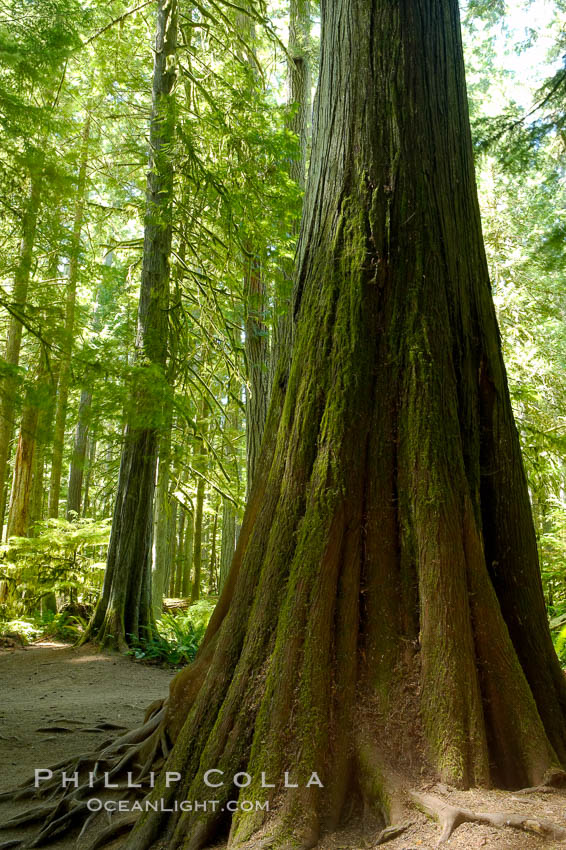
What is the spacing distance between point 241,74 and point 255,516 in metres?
8.43

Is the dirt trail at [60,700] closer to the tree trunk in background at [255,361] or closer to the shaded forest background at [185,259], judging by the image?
the shaded forest background at [185,259]

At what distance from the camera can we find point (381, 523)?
9.98 ft

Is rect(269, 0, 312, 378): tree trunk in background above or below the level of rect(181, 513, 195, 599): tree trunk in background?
above

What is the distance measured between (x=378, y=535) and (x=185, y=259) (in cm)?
1040

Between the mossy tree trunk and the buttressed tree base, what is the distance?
11mm

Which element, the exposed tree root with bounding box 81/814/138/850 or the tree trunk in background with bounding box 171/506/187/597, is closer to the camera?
the exposed tree root with bounding box 81/814/138/850

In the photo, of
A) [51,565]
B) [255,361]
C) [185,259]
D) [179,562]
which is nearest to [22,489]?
[51,565]

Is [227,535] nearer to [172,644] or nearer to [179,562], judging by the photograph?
[172,644]

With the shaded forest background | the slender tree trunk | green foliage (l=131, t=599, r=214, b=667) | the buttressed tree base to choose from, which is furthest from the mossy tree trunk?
the slender tree trunk

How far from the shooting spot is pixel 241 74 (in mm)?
9523

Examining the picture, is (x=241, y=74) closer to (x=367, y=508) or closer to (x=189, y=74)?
(x=189, y=74)

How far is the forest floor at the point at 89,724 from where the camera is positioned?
→ 227cm

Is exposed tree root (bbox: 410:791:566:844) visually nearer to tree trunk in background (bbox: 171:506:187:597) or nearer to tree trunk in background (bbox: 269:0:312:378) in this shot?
tree trunk in background (bbox: 269:0:312:378)

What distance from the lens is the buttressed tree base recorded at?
2.68 m
